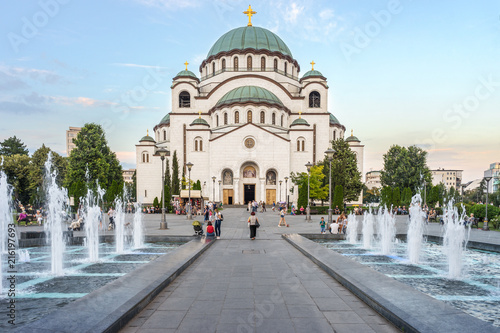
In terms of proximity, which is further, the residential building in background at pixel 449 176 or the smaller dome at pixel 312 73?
the residential building in background at pixel 449 176

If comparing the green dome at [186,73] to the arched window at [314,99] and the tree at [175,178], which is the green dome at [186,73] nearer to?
the tree at [175,178]

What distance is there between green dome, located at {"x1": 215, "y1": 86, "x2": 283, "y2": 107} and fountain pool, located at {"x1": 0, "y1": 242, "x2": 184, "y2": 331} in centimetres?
3783

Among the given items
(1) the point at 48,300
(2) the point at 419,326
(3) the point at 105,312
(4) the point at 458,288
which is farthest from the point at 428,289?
(1) the point at 48,300

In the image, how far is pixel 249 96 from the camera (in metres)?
48.9

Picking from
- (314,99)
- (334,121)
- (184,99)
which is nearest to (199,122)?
(184,99)

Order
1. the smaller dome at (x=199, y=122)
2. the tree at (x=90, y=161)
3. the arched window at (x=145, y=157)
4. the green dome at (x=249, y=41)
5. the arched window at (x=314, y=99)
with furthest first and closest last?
the green dome at (x=249, y=41) → the arched window at (x=314, y=99) → the arched window at (x=145, y=157) → the smaller dome at (x=199, y=122) → the tree at (x=90, y=161)

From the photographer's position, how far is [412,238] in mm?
10750

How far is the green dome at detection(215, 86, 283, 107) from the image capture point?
48688mm

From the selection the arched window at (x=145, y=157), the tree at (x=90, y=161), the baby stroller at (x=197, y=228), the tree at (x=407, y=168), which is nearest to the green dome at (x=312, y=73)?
the tree at (x=407, y=168)

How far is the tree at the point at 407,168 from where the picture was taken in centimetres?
5219

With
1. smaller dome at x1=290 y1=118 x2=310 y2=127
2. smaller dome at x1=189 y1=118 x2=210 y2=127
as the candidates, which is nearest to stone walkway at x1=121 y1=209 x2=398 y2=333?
smaller dome at x1=290 y1=118 x2=310 y2=127

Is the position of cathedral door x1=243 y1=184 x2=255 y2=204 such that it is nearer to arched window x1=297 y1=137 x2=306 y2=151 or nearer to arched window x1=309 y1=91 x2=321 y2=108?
arched window x1=297 y1=137 x2=306 y2=151

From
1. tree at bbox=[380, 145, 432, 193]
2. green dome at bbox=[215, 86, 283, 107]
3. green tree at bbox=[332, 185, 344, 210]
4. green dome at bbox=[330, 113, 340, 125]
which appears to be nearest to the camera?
green tree at bbox=[332, 185, 344, 210]

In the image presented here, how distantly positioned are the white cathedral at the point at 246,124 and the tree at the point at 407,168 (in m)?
5.28
